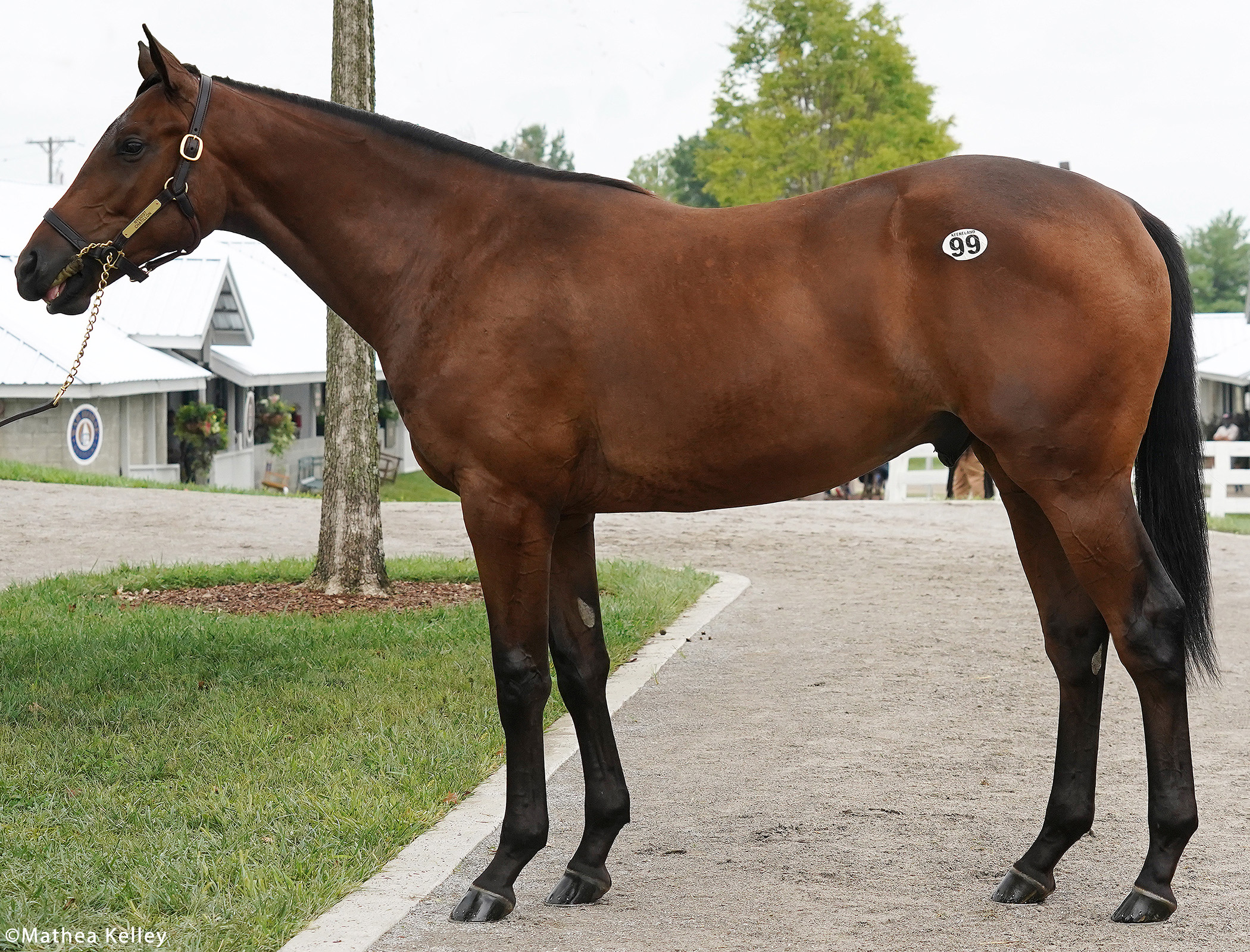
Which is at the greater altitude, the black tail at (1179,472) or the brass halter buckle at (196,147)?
the brass halter buckle at (196,147)

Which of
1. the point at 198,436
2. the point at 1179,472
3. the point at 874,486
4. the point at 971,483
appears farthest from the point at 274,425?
the point at 1179,472

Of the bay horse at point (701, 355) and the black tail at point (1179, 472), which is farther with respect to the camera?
the black tail at point (1179, 472)

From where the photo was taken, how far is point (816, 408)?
3.54 meters

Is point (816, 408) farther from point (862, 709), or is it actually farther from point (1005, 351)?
point (862, 709)

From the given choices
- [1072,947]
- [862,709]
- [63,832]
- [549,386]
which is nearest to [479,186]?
[549,386]

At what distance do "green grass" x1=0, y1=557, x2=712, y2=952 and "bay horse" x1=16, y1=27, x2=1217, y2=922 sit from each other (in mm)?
688

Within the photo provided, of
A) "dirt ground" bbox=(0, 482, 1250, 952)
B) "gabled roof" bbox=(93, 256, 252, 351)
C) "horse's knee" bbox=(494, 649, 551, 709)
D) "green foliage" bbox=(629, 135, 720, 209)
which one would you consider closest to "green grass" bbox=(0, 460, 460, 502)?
"gabled roof" bbox=(93, 256, 252, 351)

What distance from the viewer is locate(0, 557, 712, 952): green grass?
3.52m

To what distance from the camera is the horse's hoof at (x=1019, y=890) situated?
12.1 ft

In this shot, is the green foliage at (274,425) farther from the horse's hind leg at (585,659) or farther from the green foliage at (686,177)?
the green foliage at (686,177)

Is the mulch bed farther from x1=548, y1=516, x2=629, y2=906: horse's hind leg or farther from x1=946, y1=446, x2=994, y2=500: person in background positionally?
x1=946, y1=446, x2=994, y2=500: person in background

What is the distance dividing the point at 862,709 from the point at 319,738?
8.60 ft

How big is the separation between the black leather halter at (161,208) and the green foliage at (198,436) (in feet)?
64.7

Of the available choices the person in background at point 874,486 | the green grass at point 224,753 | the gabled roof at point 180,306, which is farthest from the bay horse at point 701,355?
the gabled roof at point 180,306
